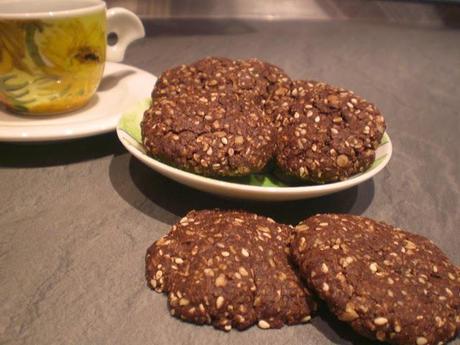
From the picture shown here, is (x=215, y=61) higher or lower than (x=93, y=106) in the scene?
higher

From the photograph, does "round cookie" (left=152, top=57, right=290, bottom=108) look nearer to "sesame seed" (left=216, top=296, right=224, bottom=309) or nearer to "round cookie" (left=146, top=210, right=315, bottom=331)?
"round cookie" (left=146, top=210, right=315, bottom=331)

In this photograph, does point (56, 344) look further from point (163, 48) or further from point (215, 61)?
point (163, 48)

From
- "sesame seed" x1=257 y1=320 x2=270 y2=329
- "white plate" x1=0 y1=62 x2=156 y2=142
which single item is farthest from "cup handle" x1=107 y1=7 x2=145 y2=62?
"sesame seed" x1=257 y1=320 x2=270 y2=329

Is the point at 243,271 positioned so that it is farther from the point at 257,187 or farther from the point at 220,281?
the point at 257,187

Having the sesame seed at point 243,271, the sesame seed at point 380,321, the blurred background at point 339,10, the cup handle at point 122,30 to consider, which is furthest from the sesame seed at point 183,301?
the blurred background at point 339,10

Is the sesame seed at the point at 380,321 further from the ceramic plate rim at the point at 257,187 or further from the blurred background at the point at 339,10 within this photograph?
the blurred background at the point at 339,10

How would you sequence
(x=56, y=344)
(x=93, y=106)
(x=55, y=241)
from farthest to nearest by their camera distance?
1. (x=93, y=106)
2. (x=55, y=241)
3. (x=56, y=344)

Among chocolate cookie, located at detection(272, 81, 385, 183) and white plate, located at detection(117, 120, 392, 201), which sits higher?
chocolate cookie, located at detection(272, 81, 385, 183)

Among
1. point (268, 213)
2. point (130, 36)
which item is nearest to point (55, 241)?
point (268, 213)

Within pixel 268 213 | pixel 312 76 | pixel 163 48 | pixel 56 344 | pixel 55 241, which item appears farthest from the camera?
pixel 163 48
